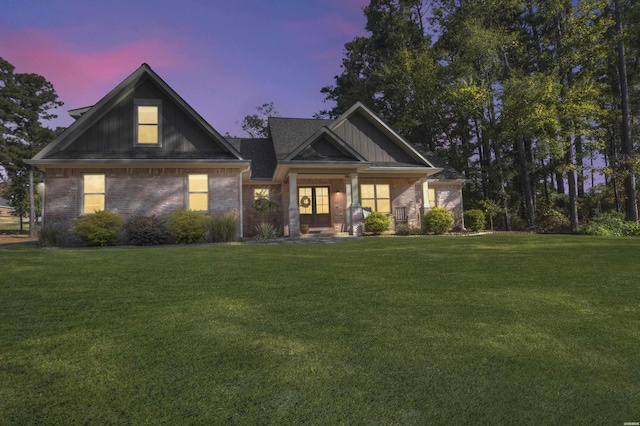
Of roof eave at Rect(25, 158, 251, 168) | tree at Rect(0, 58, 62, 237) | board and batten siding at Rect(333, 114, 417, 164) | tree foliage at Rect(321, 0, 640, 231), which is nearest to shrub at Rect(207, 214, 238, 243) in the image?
roof eave at Rect(25, 158, 251, 168)

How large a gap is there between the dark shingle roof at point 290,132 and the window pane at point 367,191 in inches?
152

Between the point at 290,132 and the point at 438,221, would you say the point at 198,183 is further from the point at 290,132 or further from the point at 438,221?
the point at 438,221

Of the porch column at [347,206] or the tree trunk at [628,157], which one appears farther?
the tree trunk at [628,157]

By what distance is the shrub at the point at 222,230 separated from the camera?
13.6m

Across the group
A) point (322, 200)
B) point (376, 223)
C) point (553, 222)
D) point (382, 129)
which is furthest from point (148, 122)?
point (553, 222)

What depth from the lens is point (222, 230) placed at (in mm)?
13641

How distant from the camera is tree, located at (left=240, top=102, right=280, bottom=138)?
39.2m

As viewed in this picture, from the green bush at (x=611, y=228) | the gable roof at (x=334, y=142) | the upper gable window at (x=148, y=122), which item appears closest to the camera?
the upper gable window at (x=148, y=122)

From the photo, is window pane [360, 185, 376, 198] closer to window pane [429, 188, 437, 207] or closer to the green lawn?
window pane [429, 188, 437, 207]

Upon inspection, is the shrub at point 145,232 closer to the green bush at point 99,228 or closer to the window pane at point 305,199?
the green bush at point 99,228

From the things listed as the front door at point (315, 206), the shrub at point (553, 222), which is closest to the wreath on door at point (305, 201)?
the front door at point (315, 206)

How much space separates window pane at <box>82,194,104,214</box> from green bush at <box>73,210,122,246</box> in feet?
3.33

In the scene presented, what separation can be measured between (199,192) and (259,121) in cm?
2608

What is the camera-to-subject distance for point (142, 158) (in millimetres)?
14320
